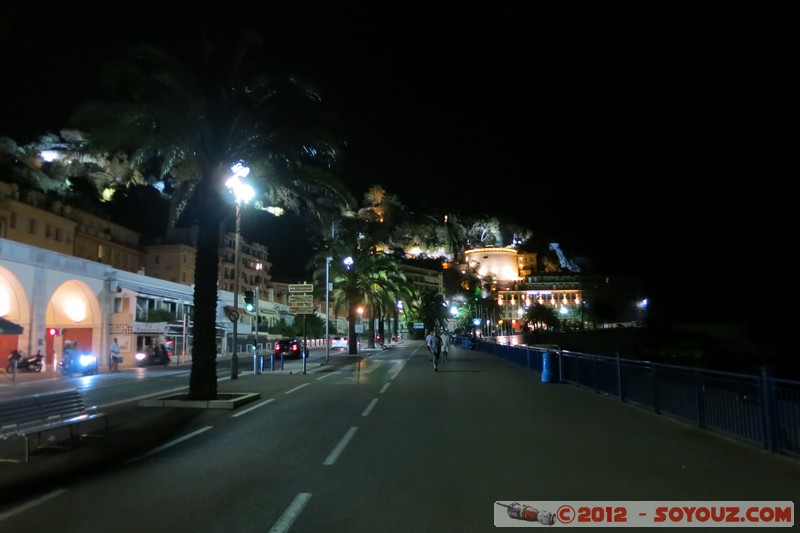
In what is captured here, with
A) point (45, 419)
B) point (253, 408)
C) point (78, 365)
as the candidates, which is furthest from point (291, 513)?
point (78, 365)

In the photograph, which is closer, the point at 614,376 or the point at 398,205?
the point at 614,376

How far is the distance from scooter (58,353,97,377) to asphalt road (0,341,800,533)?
17.9m

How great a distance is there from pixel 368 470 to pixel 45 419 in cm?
543

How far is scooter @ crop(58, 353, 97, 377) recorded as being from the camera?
91.7 ft

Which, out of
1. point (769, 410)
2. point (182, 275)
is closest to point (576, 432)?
point (769, 410)

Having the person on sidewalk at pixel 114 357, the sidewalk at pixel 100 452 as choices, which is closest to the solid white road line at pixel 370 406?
the sidewalk at pixel 100 452

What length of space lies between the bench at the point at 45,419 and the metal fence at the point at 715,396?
34.7ft

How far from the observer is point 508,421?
11703mm

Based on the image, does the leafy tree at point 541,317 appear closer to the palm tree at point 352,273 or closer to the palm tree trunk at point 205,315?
the palm tree at point 352,273

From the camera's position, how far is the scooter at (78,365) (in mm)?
27953

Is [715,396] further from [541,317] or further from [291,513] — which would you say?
[541,317]

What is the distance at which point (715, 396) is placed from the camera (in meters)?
10.2

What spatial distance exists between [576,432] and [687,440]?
5.80ft

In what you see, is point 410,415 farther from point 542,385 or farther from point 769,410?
point 542,385
